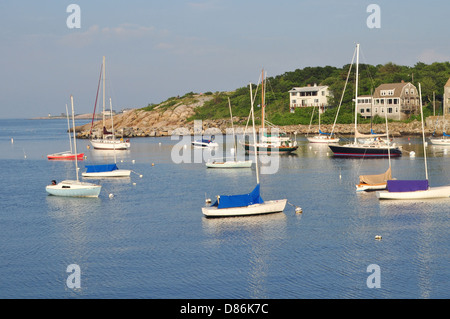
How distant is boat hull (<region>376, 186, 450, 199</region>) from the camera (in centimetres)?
4525

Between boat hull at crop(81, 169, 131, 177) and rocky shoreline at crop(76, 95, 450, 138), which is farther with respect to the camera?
rocky shoreline at crop(76, 95, 450, 138)

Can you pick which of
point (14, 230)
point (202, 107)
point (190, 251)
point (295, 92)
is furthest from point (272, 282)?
point (202, 107)

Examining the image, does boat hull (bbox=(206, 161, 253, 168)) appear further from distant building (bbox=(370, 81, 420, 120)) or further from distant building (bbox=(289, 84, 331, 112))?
distant building (bbox=(289, 84, 331, 112))

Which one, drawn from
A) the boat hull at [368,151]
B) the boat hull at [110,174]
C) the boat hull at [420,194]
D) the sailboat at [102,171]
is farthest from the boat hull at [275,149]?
the boat hull at [420,194]

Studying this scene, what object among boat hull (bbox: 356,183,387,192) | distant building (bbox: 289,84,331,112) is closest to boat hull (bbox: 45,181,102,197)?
boat hull (bbox: 356,183,387,192)

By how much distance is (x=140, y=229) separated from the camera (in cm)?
3869

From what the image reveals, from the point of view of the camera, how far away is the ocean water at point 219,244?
27.2 m

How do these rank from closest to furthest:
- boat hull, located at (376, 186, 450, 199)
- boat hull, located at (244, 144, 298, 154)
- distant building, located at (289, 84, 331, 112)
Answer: boat hull, located at (376, 186, 450, 199) < boat hull, located at (244, 144, 298, 154) < distant building, located at (289, 84, 331, 112)

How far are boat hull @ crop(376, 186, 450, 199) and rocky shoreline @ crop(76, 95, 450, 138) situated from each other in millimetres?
75757

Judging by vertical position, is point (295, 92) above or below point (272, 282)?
above

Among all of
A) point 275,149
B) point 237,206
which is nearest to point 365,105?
point 275,149

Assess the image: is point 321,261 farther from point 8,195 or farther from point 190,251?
point 8,195
